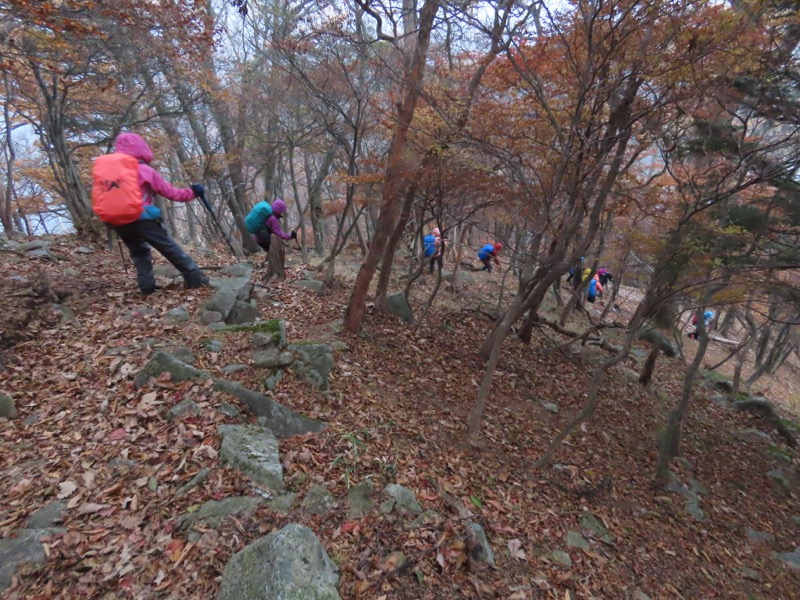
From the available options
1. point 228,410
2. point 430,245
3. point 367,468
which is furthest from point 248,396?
point 430,245

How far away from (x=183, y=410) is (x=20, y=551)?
1.41 m

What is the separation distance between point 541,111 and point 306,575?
6216 millimetres

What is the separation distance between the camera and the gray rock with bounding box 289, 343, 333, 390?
16.1 feet

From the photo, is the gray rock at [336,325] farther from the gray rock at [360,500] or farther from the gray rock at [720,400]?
the gray rock at [720,400]

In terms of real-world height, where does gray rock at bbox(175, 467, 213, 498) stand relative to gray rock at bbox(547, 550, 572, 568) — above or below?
above

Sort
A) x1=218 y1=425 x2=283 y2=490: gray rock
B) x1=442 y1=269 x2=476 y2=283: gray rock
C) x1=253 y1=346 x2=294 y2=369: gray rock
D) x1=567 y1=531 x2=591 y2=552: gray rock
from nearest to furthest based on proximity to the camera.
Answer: x1=218 y1=425 x2=283 y2=490: gray rock → x1=567 y1=531 x2=591 y2=552: gray rock → x1=253 y1=346 x2=294 y2=369: gray rock → x1=442 y1=269 x2=476 y2=283: gray rock

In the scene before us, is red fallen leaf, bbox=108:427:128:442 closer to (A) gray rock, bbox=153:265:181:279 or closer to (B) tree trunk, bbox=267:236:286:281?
(A) gray rock, bbox=153:265:181:279

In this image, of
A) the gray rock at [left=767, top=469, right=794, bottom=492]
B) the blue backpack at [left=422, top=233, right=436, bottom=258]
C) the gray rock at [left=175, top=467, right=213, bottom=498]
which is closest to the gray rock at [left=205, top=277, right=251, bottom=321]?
the gray rock at [left=175, top=467, right=213, bottom=498]

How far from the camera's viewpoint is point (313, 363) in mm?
5070

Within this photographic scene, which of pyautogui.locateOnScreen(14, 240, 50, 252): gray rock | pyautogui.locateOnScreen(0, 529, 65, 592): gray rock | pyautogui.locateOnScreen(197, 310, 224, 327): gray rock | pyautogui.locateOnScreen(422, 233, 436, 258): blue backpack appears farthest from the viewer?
pyautogui.locateOnScreen(422, 233, 436, 258): blue backpack

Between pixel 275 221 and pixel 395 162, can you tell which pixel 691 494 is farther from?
pixel 275 221

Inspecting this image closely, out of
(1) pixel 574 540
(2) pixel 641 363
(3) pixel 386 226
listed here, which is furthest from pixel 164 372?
(2) pixel 641 363

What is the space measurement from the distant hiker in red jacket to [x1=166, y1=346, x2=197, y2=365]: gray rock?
61.6 inches

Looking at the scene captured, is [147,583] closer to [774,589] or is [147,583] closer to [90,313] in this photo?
[90,313]
